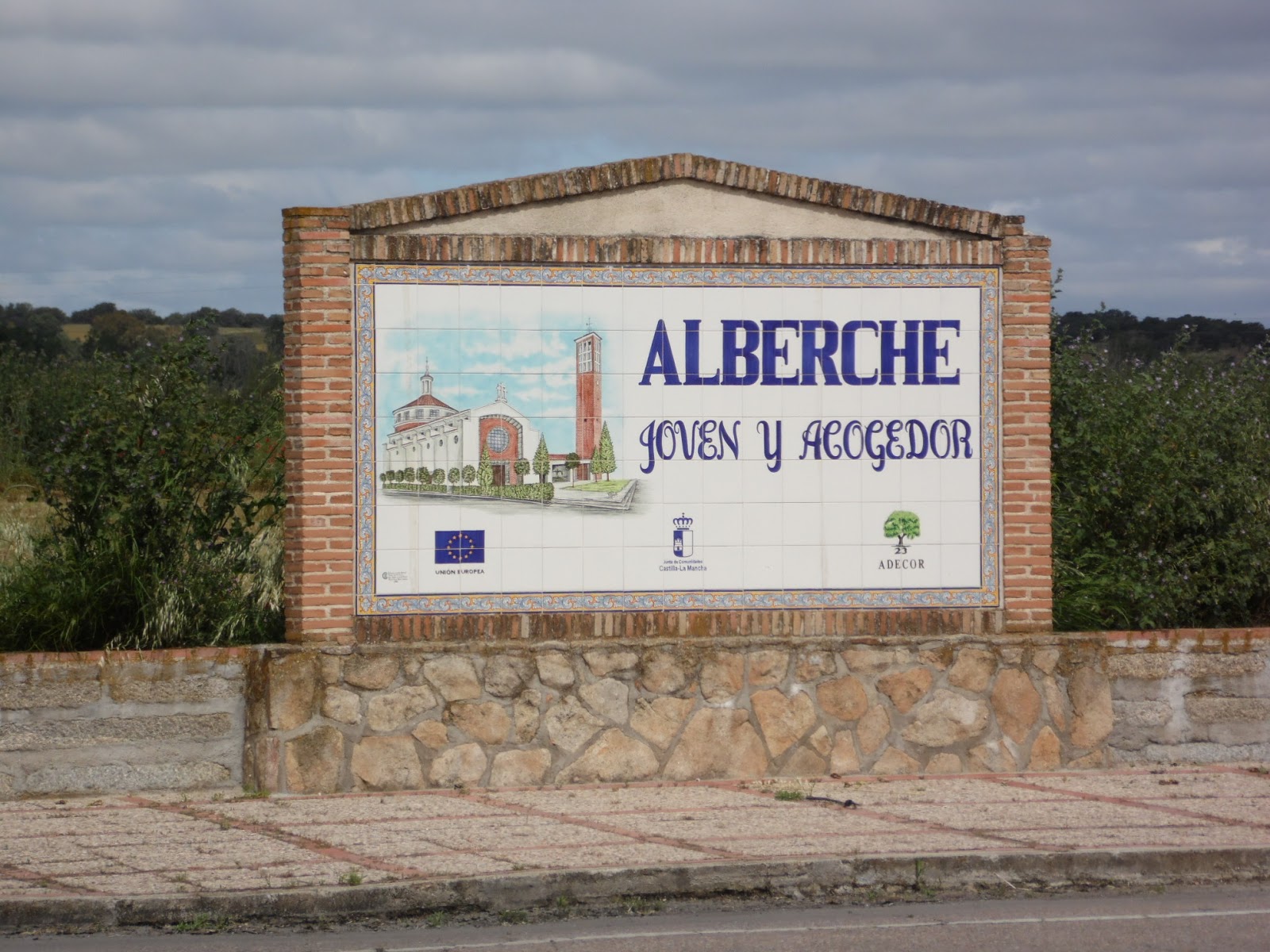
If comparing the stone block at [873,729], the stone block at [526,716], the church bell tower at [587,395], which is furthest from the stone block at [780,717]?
the church bell tower at [587,395]

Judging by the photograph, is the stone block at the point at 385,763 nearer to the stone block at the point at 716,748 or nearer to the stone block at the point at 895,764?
the stone block at the point at 716,748

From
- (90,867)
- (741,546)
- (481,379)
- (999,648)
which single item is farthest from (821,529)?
(90,867)

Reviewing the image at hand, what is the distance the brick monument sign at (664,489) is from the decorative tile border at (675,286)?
2 cm

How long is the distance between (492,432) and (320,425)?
44.7 inches

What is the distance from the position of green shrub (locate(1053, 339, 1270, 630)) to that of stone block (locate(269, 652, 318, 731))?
18.2 feet

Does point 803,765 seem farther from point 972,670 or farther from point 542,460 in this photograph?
point 542,460

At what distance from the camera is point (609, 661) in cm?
1018

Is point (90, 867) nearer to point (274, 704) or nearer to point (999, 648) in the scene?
point (274, 704)

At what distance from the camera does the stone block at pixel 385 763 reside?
32.7 feet

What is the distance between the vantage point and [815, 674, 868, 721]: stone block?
1038 centimetres

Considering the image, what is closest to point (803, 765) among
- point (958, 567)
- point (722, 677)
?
point (722, 677)

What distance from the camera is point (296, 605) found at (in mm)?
10055

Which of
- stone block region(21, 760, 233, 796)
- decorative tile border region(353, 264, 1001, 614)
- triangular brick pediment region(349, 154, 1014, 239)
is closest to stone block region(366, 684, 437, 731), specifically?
decorative tile border region(353, 264, 1001, 614)

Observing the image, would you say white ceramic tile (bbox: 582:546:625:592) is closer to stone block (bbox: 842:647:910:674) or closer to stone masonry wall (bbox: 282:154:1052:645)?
stone masonry wall (bbox: 282:154:1052:645)
